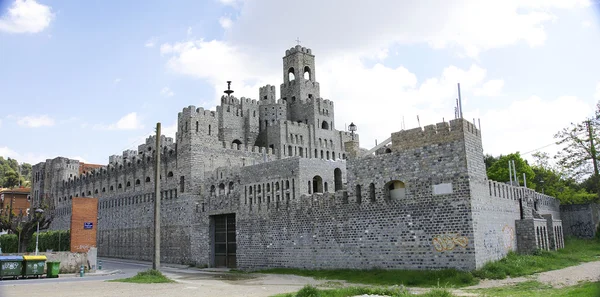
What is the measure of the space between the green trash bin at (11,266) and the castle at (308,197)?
14810 mm

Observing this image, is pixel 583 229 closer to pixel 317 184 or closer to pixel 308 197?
pixel 317 184

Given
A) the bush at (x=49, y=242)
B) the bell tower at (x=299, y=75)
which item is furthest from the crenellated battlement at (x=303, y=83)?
the bush at (x=49, y=242)

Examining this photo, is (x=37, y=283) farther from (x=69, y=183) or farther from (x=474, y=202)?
(x=69, y=183)

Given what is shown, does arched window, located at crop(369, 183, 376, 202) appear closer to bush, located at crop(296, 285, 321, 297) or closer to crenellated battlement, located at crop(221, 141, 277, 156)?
bush, located at crop(296, 285, 321, 297)

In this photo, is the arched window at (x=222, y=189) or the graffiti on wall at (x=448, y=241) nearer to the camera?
the graffiti on wall at (x=448, y=241)

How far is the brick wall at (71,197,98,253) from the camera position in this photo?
37088mm

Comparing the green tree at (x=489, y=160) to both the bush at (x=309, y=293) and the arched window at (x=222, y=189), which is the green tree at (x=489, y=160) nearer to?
the arched window at (x=222, y=189)

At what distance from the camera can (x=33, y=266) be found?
2967cm

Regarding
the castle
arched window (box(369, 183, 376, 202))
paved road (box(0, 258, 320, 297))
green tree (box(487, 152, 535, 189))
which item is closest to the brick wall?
the castle

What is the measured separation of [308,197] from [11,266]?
59.7 ft

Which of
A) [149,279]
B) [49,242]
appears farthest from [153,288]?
[49,242]

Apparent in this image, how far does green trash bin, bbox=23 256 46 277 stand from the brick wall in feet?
20.6

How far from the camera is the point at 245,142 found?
56.4 meters

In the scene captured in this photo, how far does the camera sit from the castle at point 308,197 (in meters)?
25.5
